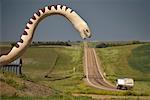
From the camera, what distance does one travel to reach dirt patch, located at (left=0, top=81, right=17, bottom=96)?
24734 mm

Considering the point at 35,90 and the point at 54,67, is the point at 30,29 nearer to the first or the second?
the point at 35,90

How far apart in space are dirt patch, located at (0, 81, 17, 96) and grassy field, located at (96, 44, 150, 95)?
38.0 meters

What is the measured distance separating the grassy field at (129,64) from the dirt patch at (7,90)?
3797 centimetres

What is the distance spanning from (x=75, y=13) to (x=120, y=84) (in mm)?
41539

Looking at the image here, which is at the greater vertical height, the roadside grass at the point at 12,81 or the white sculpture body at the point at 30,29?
the white sculpture body at the point at 30,29

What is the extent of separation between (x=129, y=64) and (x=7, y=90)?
60608mm

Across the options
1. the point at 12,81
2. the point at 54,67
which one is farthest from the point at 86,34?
the point at 54,67

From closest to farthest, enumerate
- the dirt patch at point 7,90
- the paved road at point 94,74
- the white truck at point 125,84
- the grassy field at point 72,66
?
the dirt patch at point 7,90 < the white truck at point 125,84 < the paved road at point 94,74 < the grassy field at point 72,66

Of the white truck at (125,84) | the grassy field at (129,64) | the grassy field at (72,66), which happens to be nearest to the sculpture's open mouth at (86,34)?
the white truck at (125,84)

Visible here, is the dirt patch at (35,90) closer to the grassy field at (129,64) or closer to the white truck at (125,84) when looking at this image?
the white truck at (125,84)

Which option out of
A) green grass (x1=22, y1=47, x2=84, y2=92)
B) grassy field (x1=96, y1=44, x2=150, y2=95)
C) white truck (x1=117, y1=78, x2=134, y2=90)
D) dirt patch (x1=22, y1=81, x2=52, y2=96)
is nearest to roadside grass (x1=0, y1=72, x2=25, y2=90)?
dirt patch (x1=22, y1=81, x2=52, y2=96)

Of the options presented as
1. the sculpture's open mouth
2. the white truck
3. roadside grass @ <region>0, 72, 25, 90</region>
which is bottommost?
the white truck

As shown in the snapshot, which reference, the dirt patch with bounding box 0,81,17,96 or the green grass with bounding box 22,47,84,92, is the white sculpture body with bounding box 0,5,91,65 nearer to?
the dirt patch with bounding box 0,81,17,96

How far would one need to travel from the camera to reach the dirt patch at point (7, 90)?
2473 cm
